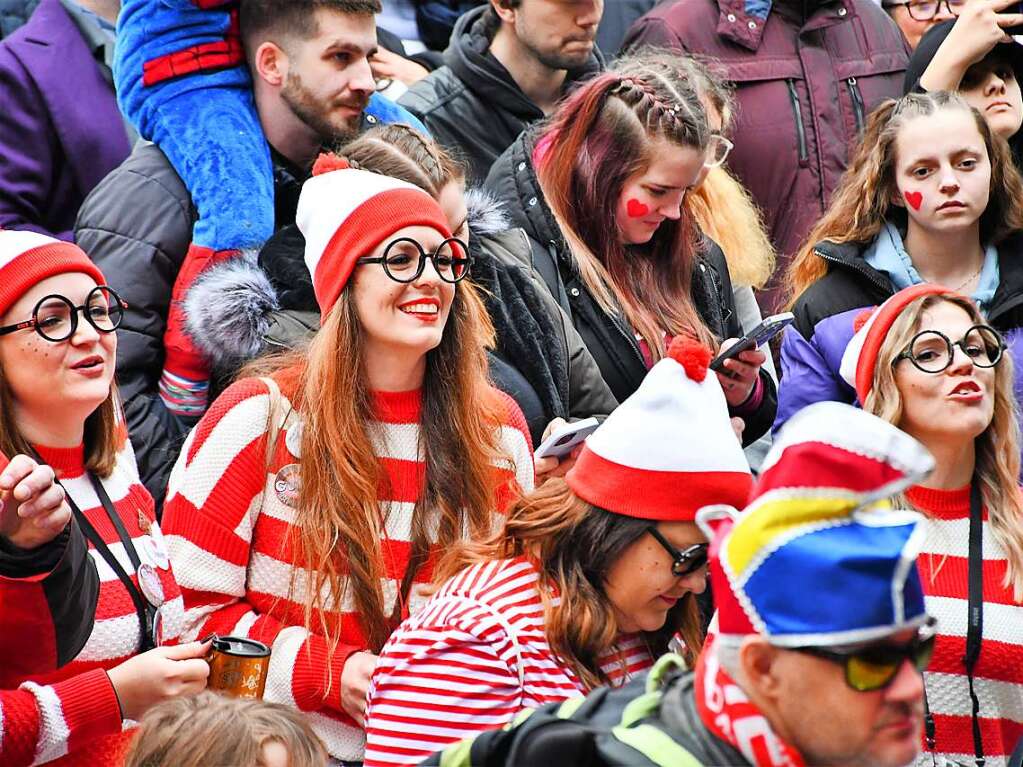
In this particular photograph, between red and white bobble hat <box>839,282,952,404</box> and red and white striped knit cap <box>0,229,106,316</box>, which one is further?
red and white bobble hat <box>839,282,952,404</box>

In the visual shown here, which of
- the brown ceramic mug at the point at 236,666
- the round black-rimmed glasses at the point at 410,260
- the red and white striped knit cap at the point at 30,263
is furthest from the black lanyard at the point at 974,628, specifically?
the red and white striped knit cap at the point at 30,263

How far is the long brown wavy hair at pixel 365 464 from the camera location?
3.45 meters

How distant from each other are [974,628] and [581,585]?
1102 mm

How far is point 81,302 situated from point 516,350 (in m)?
1.28

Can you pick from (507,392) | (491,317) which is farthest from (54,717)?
(491,317)

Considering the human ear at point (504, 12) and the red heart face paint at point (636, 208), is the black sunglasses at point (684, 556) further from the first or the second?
the human ear at point (504, 12)

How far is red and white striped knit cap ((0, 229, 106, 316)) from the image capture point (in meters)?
3.33

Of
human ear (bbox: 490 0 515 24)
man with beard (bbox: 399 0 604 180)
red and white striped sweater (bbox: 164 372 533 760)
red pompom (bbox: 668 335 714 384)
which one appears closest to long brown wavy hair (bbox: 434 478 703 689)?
red pompom (bbox: 668 335 714 384)

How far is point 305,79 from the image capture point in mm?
4625

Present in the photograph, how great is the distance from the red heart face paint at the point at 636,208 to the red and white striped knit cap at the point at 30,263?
1.68 meters

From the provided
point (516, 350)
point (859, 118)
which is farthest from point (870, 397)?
point (859, 118)

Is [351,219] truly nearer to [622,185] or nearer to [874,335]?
[622,185]

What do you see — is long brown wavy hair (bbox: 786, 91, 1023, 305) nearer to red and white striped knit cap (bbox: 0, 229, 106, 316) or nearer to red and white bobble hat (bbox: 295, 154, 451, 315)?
red and white bobble hat (bbox: 295, 154, 451, 315)

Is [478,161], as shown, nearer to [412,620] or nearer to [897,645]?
[412,620]
